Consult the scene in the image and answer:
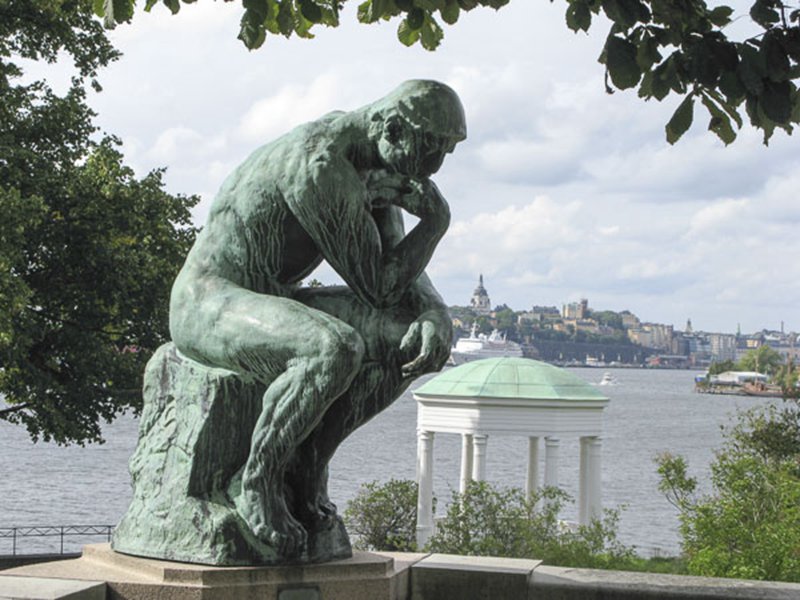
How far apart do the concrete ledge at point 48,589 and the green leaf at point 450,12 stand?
2861 millimetres

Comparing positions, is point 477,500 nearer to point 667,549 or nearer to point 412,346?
point 667,549

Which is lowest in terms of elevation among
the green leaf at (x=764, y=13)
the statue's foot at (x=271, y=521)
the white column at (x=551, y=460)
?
the statue's foot at (x=271, y=521)

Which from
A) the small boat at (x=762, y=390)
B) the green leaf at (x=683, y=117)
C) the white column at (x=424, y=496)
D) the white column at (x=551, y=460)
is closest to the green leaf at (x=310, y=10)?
the green leaf at (x=683, y=117)

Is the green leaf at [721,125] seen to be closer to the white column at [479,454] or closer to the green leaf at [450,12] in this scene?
the green leaf at [450,12]

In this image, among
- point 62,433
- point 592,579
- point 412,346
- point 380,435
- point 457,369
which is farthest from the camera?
point 380,435

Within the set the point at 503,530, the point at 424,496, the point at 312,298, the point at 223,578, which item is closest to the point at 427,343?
the point at 312,298

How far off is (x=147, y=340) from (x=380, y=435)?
62.9 meters

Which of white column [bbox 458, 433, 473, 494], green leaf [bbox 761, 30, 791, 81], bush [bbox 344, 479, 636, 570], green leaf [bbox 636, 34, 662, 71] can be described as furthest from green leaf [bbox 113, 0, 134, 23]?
white column [bbox 458, 433, 473, 494]

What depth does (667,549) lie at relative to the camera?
3397 centimetres

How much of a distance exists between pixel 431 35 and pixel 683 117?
2249 millimetres

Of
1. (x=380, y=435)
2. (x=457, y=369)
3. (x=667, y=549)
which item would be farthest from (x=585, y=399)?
(x=380, y=435)

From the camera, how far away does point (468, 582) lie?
19.3ft

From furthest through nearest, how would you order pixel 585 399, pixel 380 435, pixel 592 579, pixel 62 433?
pixel 380 435 → pixel 585 399 → pixel 62 433 → pixel 592 579

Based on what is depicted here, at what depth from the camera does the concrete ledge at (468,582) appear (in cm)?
583
